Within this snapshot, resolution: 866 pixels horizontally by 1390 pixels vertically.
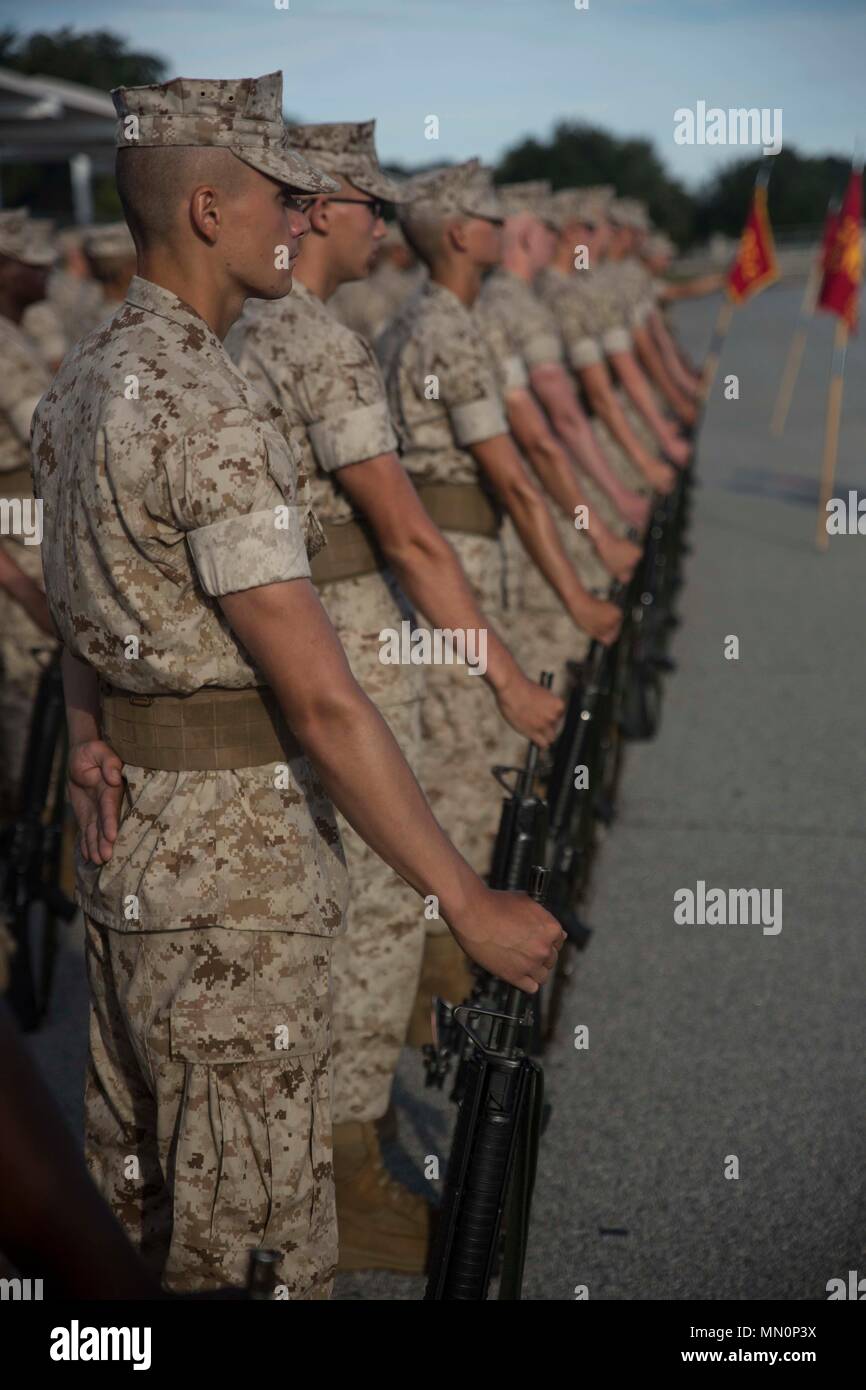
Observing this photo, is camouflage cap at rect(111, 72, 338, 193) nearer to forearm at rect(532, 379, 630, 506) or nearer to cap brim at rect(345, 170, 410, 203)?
cap brim at rect(345, 170, 410, 203)

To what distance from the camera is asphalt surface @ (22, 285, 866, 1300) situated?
3.47m

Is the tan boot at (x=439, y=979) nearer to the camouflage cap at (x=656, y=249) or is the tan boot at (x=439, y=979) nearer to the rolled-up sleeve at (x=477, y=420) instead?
the rolled-up sleeve at (x=477, y=420)

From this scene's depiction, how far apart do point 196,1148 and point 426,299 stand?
2871mm

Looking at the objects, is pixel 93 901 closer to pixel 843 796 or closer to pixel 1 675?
pixel 1 675

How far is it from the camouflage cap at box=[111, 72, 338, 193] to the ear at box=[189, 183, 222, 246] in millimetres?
63

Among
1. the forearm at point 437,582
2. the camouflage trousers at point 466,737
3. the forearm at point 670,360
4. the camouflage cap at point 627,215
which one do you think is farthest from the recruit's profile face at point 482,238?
the forearm at point 670,360

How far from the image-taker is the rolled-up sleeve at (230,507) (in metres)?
2.12

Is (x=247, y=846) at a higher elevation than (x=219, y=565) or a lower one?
lower

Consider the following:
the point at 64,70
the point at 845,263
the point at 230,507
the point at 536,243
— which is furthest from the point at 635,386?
the point at 64,70

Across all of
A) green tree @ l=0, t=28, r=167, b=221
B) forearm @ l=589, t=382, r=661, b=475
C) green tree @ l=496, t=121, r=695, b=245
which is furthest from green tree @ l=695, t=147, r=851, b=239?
forearm @ l=589, t=382, r=661, b=475

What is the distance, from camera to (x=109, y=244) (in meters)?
7.68

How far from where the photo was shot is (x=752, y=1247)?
3455 mm

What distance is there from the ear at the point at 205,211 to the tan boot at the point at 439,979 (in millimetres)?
2761
